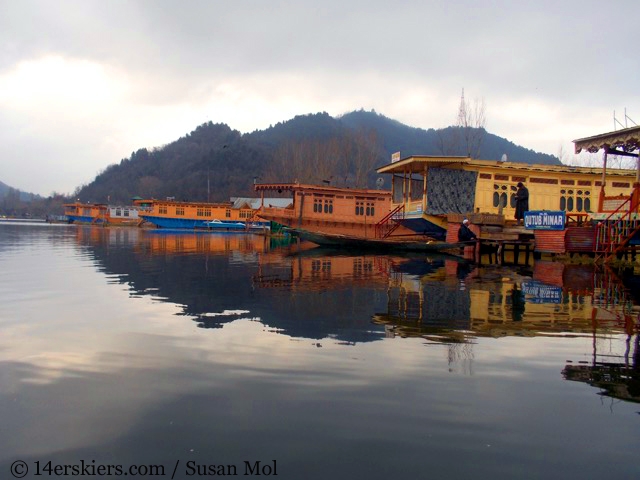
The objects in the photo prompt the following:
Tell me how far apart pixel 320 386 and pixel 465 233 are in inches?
702

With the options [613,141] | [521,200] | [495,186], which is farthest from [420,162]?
[613,141]

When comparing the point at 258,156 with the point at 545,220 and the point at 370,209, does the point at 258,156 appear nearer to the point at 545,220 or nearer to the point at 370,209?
the point at 370,209

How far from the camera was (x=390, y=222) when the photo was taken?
29.7 metres

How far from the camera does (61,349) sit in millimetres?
5734

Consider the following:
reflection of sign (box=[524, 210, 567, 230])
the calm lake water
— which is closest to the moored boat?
reflection of sign (box=[524, 210, 567, 230])

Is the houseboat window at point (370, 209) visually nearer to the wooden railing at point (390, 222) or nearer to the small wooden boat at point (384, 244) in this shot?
the wooden railing at point (390, 222)

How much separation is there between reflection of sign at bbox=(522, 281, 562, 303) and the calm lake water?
31 cm

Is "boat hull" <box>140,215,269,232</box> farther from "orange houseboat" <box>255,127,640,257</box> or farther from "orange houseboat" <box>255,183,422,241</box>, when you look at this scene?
"orange houseboat" <box>255,127,640,257</box>

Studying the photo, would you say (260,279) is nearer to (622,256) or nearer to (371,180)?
(622,256)

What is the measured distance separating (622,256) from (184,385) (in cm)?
1719

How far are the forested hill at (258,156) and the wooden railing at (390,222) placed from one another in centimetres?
3696

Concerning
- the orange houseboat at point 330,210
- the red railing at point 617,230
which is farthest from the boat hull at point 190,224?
the red railing at point 617,230

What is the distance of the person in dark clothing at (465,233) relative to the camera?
21048 millimetres

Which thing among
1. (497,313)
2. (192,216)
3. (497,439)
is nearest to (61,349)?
(497,439)
